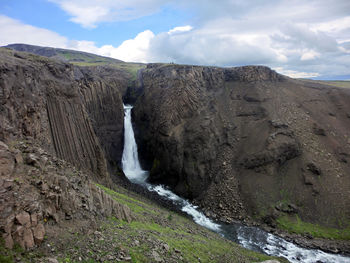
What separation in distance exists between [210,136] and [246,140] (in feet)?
18.0

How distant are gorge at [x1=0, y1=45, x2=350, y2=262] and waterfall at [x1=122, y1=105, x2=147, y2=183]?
21 cm

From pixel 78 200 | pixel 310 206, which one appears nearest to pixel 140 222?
pixel 78 200

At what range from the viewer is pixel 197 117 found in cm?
3956

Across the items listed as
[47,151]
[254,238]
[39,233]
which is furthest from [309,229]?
[47,151]

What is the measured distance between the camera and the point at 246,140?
36.2 m

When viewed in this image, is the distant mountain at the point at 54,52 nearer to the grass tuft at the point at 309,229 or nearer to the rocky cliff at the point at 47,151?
the rocky cliff at the point at 47,151

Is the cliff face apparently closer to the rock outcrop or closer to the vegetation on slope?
the rock outcrop

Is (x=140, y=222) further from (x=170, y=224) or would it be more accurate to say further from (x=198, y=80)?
(x=198, y=80)

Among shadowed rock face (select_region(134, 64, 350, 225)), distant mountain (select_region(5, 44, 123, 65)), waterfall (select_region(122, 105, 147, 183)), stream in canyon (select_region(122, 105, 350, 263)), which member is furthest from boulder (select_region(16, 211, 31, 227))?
distant mountain (select_region(5, 44, 123, 65))

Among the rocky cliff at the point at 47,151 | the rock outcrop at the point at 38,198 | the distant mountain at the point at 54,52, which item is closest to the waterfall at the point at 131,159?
the rocky cliff at the point at 47,151

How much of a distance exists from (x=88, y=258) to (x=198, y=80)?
39.0 metres

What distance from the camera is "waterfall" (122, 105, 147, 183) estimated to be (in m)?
39.1

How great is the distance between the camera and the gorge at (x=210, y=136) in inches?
889

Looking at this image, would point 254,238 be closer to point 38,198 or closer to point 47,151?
point 47,151
